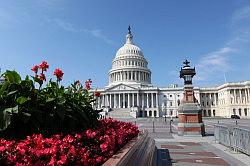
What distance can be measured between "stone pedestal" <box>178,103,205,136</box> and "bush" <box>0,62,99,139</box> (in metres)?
17.7

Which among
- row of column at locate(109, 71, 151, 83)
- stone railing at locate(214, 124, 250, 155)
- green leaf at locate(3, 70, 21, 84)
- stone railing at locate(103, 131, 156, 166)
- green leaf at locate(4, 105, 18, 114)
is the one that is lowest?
stone railing at locate(214, 124, 250, 155)

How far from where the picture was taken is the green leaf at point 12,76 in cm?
491

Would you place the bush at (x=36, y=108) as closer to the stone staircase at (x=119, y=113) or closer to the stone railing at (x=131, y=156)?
the stone railing at (x=131, y=156)

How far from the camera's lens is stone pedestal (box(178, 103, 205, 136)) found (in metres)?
22.7

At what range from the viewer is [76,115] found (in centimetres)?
601

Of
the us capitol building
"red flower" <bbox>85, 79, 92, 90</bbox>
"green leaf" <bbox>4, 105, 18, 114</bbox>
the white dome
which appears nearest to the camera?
"green leaf" <bbox>4, 105, 18, 114</bbox>

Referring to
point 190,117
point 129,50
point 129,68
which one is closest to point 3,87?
point 190,117

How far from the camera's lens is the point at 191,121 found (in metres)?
22.9

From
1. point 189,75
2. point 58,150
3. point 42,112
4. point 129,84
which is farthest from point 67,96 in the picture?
point 129,84

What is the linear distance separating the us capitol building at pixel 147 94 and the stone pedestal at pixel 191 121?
8643 centimetres

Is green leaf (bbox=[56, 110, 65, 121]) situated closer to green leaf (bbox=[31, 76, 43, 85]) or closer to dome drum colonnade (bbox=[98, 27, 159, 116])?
green leaf (bbox=[31, 76, 43, 85])

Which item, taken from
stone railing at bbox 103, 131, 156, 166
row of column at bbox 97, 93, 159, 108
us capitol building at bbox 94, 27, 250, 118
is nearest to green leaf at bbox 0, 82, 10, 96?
stone railing at bbox 103, 131, 156, 166

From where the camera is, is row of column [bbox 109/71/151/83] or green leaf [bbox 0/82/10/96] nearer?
green leaf [bbox 0/82/10/96]

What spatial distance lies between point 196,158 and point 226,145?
4.59 meters
